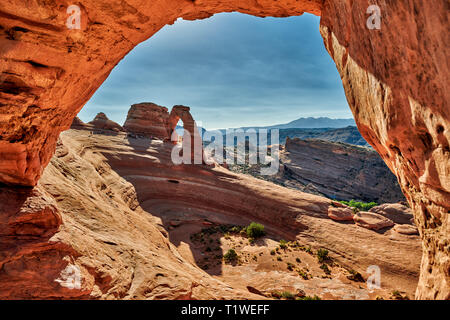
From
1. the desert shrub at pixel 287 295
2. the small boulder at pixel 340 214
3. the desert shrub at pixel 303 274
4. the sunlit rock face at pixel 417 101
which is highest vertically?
the sunlit rock face at pixel 417 101

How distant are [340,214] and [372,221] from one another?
267 cm

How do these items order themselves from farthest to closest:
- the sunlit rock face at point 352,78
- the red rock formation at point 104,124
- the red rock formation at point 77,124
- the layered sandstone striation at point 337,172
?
1. the layered sandstone striation at point 337,172
2. the red rock formation at point 104,124
3. the red rock formation at point 77,124
4. the sunlit rock face at point 352,78

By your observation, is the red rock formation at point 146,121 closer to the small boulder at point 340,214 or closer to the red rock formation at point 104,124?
the red rock formation at point 104,124

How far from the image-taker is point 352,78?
600 cm

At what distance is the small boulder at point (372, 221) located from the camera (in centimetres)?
1878

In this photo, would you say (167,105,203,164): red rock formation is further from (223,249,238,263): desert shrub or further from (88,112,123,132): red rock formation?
(223,249,238,263): desert shrub

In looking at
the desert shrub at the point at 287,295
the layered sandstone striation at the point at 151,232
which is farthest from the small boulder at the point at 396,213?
the desert shrub at the point at 287,295

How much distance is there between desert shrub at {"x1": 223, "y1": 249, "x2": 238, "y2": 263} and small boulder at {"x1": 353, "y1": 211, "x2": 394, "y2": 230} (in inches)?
511

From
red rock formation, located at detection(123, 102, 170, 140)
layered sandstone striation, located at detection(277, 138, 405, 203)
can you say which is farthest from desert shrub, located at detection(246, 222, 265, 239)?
layered sandstone striation, located at detection(277, 138, 405, 203)

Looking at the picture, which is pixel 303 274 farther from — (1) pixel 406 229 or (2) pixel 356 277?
(1) pixel 406 229

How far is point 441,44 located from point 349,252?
18297 millimetres

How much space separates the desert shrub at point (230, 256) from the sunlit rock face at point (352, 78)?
12.9 metres

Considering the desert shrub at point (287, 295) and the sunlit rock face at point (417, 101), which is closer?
the sunlit rock face at point (417, 101)
